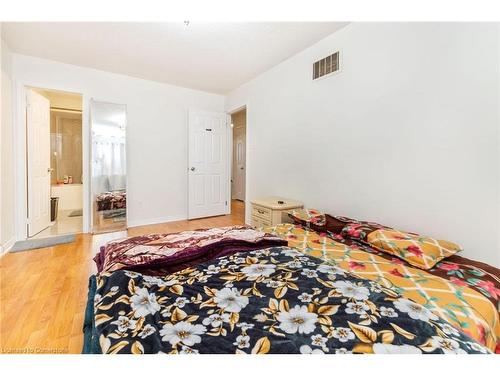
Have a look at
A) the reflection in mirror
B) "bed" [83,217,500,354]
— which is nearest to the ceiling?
the reflection in mirror

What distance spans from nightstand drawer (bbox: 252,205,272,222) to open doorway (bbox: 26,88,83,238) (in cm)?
284

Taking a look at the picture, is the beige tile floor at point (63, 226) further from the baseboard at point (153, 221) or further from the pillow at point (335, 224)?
the pillow at point (335, 224)

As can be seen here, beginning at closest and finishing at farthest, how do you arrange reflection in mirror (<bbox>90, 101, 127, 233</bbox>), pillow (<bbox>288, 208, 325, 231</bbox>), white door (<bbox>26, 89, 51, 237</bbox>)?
1. pillow (<bbox>288, 208, 325, 231</bbox>)
2. white door (<bbox>26, 89, 51, 237</bbox>)
3. reflection in mirror (<bbox>90, 101, 127, 233</bbox>)

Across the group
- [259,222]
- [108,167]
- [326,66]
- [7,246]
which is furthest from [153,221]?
[326,66]

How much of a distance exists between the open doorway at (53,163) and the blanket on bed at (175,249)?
269cm

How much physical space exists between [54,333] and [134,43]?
2946 mm

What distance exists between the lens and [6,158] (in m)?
2.89

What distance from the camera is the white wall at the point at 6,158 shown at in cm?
274

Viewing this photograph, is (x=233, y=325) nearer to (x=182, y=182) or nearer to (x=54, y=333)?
(x=54, y=333)

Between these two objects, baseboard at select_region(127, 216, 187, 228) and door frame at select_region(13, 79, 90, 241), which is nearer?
door frame at select_region(13, 79, 90, 241)

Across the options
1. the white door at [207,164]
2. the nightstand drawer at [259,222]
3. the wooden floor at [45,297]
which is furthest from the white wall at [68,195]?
the nightstand drawer at [259,222]

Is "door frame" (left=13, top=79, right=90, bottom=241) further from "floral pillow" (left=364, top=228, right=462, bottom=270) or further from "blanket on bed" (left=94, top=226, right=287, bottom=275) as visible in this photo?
"floral pillow" (left=364, top=228, right=462, bottom=270)

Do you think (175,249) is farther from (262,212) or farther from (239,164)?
(239,164)

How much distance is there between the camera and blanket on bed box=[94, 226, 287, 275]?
A: 1323 millimetres
